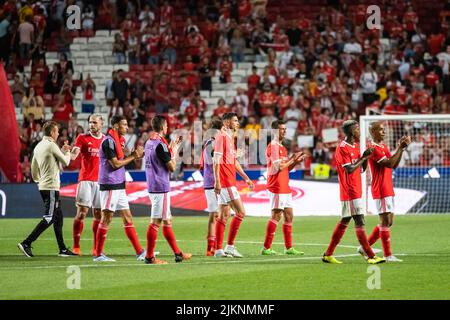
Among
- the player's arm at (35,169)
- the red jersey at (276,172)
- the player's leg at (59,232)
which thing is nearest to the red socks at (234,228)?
the red jersey at (276,172)

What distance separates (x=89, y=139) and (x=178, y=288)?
5592 millimetres

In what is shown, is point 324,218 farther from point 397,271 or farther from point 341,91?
point 397,271

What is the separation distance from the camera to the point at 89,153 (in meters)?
16.9

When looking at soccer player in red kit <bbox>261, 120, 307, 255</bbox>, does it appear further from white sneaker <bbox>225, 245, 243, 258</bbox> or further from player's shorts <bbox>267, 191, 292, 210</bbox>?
white sneaker <bbox>225, 245, 243, 258</bbox>

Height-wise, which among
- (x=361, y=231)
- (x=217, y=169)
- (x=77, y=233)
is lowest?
(x=77, y=233)

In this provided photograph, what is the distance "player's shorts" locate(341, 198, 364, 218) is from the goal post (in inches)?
381

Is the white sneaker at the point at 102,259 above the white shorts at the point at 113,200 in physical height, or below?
below

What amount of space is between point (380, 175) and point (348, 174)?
0.89 m

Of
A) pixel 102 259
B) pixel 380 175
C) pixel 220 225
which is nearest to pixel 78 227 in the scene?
pixel 102 259

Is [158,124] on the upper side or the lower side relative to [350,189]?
upper

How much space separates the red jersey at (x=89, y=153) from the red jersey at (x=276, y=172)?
9.14 feet

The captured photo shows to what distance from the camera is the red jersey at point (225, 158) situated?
15.7 meters

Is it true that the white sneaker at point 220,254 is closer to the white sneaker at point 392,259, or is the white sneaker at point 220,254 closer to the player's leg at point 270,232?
the player's leg at point 270,232

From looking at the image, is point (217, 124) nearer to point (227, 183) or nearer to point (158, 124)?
point (227, 183)
